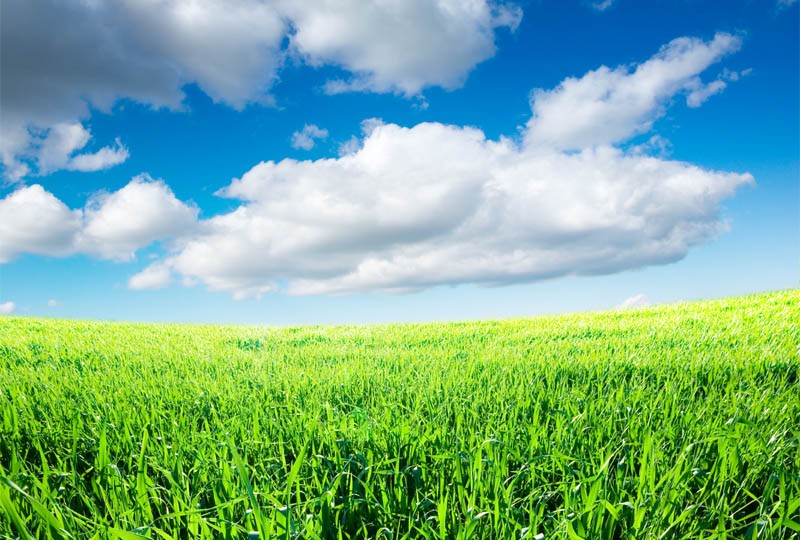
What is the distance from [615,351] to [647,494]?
18.0 feet

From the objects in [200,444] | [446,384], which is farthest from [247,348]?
[200,444]

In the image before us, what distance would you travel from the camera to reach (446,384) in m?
5.18

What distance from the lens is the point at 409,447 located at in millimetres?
3416

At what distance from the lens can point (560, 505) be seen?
287cm

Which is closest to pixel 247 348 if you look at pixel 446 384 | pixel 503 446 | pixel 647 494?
pixel 446 384

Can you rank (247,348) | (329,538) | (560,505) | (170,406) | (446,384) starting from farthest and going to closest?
(247,348) < (446,384) < (170,406) < (560,505) < (329,538)

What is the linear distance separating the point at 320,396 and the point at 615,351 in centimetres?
514

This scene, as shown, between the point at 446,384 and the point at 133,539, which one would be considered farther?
the point at 446,384

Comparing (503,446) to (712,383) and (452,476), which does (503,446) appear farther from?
(712,383)

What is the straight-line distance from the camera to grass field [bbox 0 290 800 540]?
2514 millimetres

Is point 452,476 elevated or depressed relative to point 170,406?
depressed

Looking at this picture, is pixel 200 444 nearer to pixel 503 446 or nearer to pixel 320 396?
pixel 320 396

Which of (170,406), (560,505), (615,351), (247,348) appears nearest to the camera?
(560,505)

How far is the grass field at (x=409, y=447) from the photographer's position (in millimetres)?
2514
